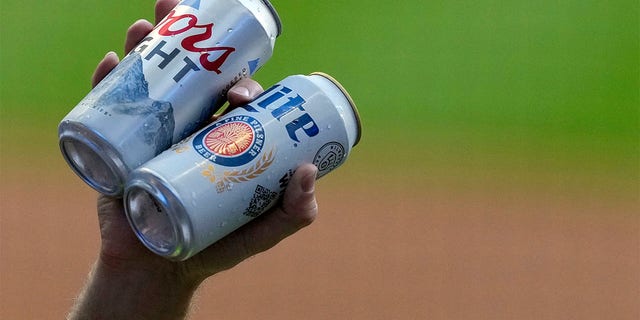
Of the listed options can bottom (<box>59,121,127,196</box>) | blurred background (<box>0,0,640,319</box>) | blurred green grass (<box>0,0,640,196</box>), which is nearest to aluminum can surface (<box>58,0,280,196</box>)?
can bottom (<box>59,121,127,196</box>)

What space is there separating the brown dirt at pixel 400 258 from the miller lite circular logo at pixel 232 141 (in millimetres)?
1421

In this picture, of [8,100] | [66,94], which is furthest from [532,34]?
[8,100]

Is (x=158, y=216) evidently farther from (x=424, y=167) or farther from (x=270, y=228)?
(x=424, y=167)

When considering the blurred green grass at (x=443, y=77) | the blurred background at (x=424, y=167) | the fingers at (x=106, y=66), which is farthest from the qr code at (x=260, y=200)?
the blurred green grass at (x=443, y=77)

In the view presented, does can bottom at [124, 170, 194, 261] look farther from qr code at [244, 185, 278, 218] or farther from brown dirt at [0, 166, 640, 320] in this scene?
brown dirt at [0, 166, 640, 320]

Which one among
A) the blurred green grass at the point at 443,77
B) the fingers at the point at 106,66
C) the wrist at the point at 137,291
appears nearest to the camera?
the fingers at the point at 106,66

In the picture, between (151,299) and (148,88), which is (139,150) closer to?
(148,88)

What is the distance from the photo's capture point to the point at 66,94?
2.76 meters

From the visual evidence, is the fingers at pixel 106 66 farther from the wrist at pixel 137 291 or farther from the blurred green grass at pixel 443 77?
the blurred green grass at pixel 443 77

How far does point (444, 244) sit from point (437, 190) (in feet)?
0.66

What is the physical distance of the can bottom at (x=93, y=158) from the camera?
0.90 m

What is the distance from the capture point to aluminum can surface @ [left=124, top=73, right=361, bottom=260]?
0.86m

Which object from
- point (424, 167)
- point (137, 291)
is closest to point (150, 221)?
point (137, 291)

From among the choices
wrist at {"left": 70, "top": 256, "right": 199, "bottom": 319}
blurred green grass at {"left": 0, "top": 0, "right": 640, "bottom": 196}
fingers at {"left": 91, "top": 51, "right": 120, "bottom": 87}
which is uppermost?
fingers at {"left": 91, "top": 51, "right": 120, "bottom": 87}
